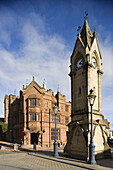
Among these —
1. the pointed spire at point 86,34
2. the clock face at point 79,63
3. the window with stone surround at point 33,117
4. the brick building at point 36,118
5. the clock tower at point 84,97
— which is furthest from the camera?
the window with stone surround at point 33,117

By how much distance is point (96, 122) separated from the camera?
17.8 metres

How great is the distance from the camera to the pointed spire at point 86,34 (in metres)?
19.9

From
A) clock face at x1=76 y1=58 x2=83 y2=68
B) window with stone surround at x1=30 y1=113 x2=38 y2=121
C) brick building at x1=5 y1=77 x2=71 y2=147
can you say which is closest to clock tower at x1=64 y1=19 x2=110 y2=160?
clock face at x1=76 y1=58 x2=83 y2=68

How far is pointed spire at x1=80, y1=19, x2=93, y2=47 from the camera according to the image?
65.4 feet

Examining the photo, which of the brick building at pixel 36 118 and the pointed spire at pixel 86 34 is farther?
the brick building at pixel 36 118

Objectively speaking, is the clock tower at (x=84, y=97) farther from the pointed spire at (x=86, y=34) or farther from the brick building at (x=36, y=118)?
the brick building at (x=36, y=118)

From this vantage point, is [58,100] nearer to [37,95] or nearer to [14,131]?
[37,95]

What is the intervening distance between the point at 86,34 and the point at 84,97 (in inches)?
309

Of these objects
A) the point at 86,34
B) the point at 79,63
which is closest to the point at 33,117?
the point at 79,63

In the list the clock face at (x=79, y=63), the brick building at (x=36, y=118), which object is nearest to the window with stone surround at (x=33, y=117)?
the brick building at (x=36, y=118)

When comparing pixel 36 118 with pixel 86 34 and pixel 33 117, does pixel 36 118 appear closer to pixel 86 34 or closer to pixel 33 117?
pixel 33 117

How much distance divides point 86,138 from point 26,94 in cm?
2623

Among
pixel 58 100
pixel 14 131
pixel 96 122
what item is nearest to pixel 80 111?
pixel 96 122

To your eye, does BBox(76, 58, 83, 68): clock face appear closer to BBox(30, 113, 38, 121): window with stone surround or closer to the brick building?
the brick building
